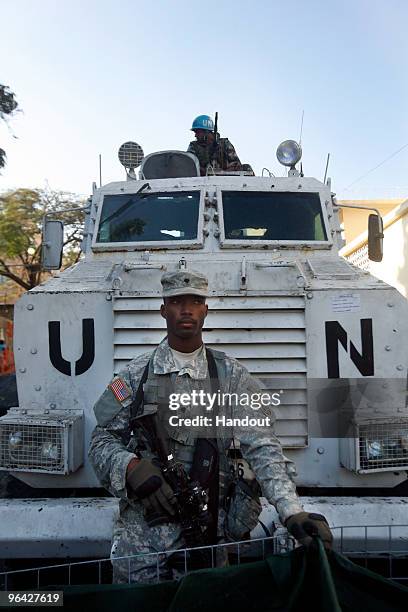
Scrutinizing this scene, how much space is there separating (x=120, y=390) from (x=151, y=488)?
47 centimetres

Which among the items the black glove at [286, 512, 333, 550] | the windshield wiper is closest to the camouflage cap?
the black glove at [286, 512, 333, 550]

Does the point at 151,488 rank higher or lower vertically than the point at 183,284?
lower

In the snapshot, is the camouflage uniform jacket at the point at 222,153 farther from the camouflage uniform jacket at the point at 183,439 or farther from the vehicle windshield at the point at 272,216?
the camouflage uniform jacket at the point at 183,439

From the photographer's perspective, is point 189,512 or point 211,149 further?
point 211,149

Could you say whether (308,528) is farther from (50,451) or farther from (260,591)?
(50,451)

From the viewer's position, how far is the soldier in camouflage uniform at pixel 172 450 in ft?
7.31

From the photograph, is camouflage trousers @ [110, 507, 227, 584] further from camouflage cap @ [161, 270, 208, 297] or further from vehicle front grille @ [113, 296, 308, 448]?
vehicle front grille @ [113, 296, 308, 448]

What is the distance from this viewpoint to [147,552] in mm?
2346

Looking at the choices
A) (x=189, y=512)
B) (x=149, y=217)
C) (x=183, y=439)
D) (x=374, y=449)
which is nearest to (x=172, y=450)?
(x=183, y=439)

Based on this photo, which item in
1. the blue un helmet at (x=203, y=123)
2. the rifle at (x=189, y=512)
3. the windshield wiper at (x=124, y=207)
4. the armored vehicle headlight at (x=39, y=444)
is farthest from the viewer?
the blue un helmet at (x=203, y=123)

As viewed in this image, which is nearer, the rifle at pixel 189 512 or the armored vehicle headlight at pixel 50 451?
the rifle at pixel 189 512

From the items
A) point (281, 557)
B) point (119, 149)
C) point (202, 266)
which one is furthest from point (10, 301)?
point (281, 557)

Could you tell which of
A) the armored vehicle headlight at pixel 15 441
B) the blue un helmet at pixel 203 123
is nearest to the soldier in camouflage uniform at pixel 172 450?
the armored vehicle headlight at pixel 15 441

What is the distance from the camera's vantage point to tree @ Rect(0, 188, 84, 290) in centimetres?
1889
